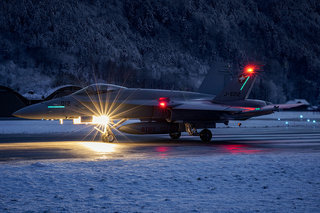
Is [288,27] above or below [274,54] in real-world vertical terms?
above

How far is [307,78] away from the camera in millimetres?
169875

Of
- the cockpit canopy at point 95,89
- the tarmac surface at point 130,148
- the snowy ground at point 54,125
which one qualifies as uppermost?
the cockpit canopy at point 95,89

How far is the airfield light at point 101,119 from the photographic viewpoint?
690 inches

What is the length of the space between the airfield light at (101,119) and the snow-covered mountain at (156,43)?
101776 mm

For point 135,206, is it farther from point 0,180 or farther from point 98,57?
point 98,57

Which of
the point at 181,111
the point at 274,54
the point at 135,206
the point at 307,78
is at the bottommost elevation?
the point at 135,206

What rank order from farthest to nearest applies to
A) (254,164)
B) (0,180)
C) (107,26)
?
(107,26) < (254,164) < (0,180)

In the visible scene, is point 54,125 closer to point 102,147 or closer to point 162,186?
point 102,147

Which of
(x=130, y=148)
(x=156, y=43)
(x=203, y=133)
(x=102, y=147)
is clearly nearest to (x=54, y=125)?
(x=203, y=133)

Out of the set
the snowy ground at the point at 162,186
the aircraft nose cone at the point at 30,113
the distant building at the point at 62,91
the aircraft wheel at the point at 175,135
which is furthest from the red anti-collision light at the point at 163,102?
the distant building at the point at 62,91

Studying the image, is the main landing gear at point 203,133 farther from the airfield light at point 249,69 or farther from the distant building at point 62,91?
the distant building at point 62,91

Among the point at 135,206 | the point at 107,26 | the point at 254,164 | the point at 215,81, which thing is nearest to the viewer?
A: the point at 135,206

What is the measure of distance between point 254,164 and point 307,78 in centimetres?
17258

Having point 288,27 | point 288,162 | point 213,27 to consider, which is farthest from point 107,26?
point 288,162
